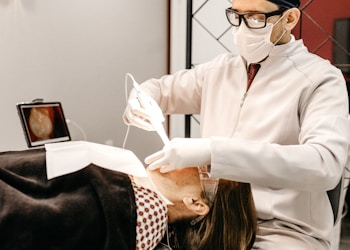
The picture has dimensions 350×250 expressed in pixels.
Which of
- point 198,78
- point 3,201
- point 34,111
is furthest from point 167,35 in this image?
point 3,201

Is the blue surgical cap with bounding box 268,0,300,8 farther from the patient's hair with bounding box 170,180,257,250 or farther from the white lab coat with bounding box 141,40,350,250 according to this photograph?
the patient's hair with bounding box 170,180,257,250

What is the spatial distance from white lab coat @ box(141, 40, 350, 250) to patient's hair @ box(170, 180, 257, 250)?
0.21 feet

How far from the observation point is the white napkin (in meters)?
0.91

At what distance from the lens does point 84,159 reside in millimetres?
933

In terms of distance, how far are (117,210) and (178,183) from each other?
245 millimetres

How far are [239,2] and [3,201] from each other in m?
0.92

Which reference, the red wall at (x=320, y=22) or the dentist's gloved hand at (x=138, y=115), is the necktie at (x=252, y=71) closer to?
the dentist's gloved hand at (x=138, y=115)

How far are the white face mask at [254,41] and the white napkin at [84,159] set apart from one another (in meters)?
0.56

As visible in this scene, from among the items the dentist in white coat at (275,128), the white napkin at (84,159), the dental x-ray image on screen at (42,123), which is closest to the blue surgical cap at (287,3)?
the dentist in white coat at (275,128)

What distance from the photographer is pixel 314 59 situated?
4.24 ft

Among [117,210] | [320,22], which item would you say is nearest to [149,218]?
[117,210]

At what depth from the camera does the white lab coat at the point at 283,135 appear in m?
0.96

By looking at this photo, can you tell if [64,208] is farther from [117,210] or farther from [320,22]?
[320,22]

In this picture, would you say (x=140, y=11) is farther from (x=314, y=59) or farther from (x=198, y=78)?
(x=314, y=59)
